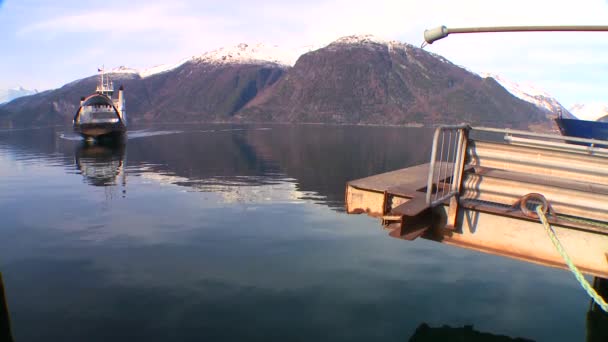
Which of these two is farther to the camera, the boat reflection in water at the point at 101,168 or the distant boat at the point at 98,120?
the distant boat at the point at 98,120

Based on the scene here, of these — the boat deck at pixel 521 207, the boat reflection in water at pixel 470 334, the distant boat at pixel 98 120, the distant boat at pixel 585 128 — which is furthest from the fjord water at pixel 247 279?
the distant boat at pixel 98 120

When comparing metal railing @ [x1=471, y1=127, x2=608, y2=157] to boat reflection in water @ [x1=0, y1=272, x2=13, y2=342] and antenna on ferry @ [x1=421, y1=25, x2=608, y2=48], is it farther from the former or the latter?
boat reflection in water @ [x1=0, y1=272, x2=13, y2=342]

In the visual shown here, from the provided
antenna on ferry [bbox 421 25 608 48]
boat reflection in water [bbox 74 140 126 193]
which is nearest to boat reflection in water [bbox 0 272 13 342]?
antenna on ferry [bbox 421 25 608 48]

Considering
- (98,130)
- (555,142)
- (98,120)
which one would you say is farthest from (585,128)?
(98,120)

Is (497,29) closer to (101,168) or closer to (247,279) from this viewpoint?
(247,279)

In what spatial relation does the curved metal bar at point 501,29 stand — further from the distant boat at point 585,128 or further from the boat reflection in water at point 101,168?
the boat reflection in water at point 101,168

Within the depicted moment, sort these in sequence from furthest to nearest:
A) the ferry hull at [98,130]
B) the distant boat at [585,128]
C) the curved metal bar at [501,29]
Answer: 1. the ferry hull at [98,130]
2. the distant boat at [585,128]
3. the curved metal bar at [501,29]

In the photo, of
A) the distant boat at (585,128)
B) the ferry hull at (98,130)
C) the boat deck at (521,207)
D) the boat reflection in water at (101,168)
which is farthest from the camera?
the ferry hull at (98,130)

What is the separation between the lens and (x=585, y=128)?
28.6 meters

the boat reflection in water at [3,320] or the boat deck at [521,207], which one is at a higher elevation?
the boat deck at [521,207]

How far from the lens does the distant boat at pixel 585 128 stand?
2744cm

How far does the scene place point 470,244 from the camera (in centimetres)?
682

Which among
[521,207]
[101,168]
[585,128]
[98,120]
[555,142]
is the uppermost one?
[98,120]

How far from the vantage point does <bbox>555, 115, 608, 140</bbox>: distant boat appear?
27.4m
